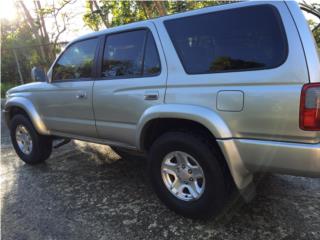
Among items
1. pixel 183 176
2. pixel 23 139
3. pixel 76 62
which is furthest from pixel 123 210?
pixel 23 139

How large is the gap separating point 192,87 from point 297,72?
846 mm

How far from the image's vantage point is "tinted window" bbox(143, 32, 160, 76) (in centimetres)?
318

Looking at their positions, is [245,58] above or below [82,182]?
above

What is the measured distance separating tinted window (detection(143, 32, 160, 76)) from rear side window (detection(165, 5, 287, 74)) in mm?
222

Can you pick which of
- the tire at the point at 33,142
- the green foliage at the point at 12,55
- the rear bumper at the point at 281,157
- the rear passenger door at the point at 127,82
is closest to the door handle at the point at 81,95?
the rear passenger door at the point at 127,82

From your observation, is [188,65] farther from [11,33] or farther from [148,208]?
[11,33]

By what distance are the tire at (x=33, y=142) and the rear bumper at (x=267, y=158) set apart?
3.06 meters

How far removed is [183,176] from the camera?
3.11 m

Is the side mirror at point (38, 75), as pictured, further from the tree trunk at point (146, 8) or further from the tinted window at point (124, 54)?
the tree trunk at point (146, 8)

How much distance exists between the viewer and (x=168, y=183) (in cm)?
322

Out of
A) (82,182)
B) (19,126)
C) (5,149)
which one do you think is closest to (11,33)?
(5,149)

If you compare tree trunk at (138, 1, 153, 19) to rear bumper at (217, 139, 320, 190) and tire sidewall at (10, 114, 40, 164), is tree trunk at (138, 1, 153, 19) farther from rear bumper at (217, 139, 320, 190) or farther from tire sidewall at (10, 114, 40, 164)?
rear bumper at (217, 139, 320, 190)

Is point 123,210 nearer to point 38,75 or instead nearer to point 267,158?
point 267,158

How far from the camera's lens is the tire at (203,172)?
111 inches
